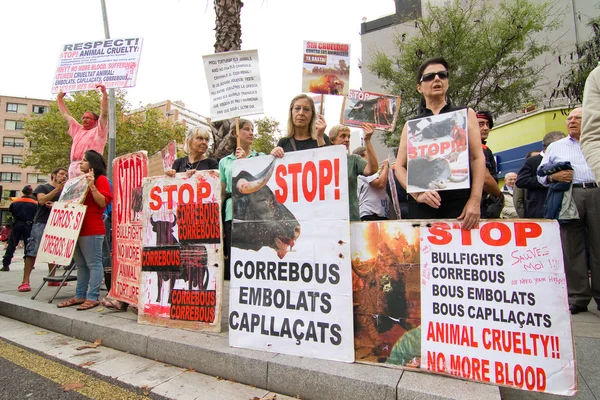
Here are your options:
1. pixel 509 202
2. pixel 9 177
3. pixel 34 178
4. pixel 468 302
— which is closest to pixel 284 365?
pixel 468 302

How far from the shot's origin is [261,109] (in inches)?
154

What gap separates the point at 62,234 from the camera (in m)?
4.27

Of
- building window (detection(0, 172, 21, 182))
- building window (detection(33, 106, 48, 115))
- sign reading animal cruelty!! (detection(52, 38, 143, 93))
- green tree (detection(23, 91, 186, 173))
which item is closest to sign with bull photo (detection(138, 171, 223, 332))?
sign reading animal cruelty!! (detection(52, 38, 143, 93))

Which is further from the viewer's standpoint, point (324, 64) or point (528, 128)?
point (528, 128)

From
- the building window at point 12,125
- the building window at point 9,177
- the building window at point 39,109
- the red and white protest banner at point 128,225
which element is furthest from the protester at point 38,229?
the building window at point 39,109

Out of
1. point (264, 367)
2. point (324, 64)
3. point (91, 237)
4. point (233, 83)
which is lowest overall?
point (264, 367)

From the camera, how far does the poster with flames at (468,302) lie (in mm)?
1980

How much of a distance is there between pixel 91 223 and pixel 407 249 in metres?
3.67

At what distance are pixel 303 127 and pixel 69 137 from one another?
83.4 feet

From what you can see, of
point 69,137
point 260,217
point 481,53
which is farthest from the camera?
point 69,137

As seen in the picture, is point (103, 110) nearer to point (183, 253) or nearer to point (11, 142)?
point (183, 253)

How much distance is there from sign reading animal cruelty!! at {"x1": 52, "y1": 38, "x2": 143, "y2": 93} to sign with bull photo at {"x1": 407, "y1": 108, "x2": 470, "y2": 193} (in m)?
4.24

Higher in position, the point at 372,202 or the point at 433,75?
the point at 433,75

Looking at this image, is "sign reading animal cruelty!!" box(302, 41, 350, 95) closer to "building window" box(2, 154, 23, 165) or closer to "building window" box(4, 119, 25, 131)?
"building window" box(2, 154, 23, 165)
